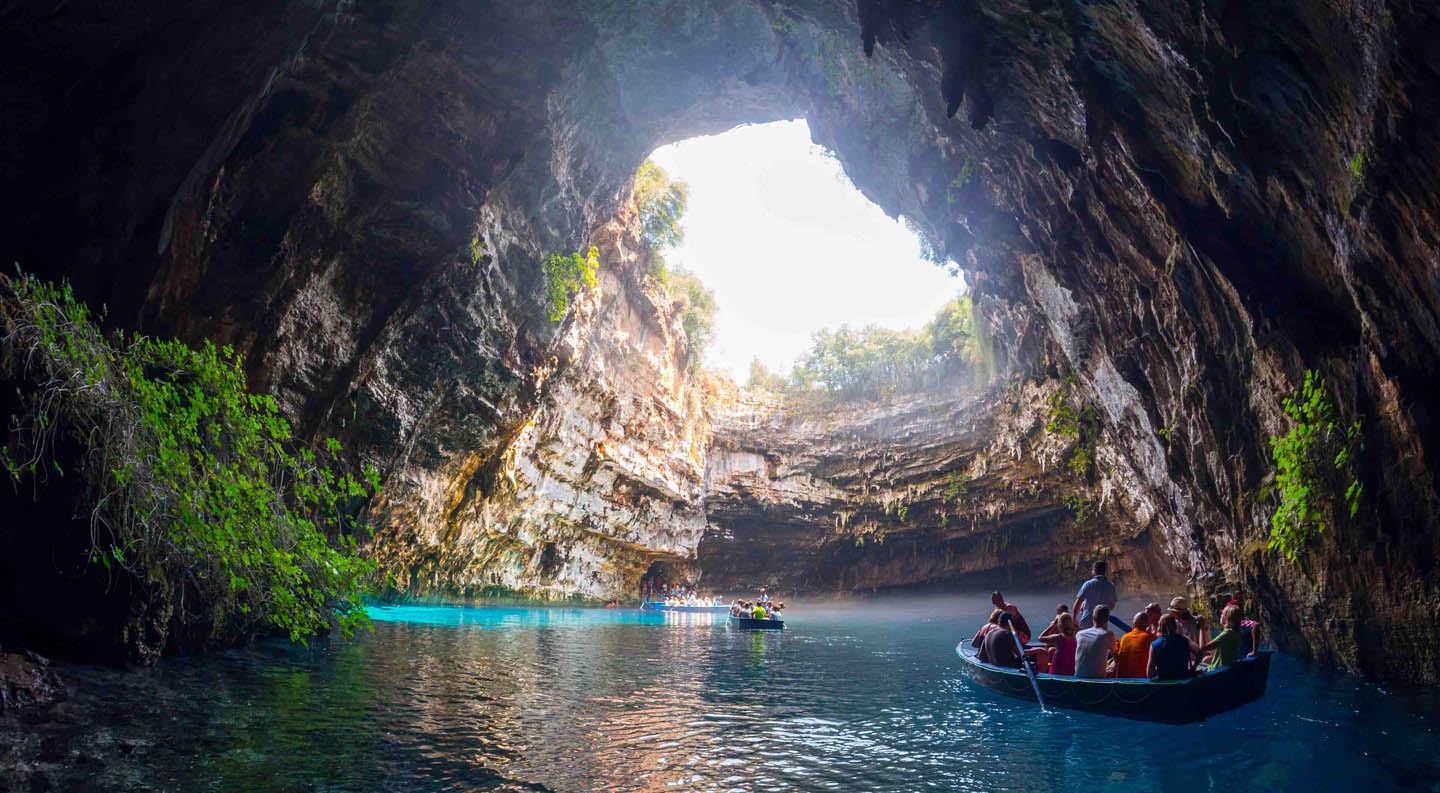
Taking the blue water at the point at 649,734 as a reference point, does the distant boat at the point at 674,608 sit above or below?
below

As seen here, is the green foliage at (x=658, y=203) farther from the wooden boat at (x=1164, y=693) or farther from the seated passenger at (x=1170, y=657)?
the seated passenger at (x=1170, y=657)

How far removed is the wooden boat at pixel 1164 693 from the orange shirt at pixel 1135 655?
331 mm

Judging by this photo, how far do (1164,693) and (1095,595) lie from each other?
262 centimetres

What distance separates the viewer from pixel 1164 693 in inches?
264

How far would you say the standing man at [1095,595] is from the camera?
8.98 metres

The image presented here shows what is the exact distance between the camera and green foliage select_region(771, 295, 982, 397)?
28.0m

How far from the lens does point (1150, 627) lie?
25.4ft

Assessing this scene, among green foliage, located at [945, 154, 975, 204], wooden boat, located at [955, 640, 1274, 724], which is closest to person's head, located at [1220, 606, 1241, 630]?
wooden boat, located at [955, 640, 1274, 724]

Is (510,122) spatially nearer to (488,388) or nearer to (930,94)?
(488,388)

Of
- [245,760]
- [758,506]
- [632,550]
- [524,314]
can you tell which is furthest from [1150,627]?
[632,550]

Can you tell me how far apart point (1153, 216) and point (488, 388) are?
537 inches

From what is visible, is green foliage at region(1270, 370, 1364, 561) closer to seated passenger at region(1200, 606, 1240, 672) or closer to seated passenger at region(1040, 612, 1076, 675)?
seated passenger at region(1200, 606, 1240, 672)

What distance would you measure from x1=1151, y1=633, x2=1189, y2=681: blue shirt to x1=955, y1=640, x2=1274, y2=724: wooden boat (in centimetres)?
17

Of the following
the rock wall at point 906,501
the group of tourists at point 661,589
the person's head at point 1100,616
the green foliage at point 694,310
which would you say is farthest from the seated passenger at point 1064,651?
the group of tourists at point 661,589
